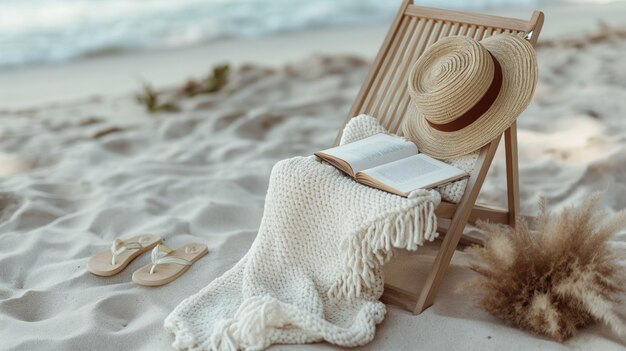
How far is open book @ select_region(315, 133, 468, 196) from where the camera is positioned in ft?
7.56

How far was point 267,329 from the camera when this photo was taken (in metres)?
2.14

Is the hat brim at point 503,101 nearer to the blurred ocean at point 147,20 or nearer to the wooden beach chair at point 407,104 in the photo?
the wooden beach chair at point 407,104

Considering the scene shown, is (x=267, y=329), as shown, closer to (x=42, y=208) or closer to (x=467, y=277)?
(x=467, y=277)

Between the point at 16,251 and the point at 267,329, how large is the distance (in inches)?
52.7

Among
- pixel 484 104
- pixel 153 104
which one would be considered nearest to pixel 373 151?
pixel 484 104

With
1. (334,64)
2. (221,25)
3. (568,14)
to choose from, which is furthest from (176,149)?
(568,14)

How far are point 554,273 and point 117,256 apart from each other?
1.62m

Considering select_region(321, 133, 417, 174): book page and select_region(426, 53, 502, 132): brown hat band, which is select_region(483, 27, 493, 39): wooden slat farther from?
select_region(321, 133, 417, 174): book page

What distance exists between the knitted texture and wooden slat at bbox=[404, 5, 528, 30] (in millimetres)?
496

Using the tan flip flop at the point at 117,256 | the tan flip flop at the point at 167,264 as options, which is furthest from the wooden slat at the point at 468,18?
the tan flip flop at the point at 117,256

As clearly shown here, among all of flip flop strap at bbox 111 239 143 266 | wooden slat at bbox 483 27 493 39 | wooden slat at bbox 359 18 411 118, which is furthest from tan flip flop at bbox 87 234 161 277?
wooden slat at bbox 483 27 493 39

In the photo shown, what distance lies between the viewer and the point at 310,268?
239 centimetres

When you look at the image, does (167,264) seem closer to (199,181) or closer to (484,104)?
(199,181)

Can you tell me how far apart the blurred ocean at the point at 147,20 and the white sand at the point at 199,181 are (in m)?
2.32
